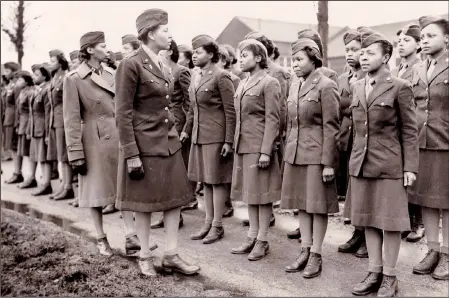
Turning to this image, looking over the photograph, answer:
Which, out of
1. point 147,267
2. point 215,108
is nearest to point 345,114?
point 215,108

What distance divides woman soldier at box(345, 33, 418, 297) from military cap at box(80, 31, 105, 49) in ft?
10.0

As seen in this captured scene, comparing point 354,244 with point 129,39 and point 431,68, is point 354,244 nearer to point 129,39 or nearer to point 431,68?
point 431,68

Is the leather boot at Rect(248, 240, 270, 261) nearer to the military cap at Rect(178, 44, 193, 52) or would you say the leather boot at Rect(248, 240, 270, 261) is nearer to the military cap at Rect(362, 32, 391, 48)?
the military cap at Rect(362, 32, 391, 48)

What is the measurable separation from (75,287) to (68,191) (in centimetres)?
491

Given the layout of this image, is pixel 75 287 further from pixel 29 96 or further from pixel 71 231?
pixel 29 96

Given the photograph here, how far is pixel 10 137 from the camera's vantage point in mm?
11695

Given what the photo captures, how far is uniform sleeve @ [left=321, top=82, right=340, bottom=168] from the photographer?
4.89 m

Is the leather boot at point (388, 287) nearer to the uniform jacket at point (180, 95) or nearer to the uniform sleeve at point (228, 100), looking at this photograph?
the uniform sleeve at point (228, 100)

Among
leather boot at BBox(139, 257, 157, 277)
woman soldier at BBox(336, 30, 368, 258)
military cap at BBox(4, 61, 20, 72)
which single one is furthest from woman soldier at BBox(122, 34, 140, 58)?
military cap at BBox(4, 61, 20, 72)

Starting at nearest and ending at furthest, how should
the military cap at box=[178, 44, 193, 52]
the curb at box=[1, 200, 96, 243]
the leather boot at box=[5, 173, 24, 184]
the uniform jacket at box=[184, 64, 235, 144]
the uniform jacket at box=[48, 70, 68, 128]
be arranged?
1. the uniform jacket at box=[184, 64, 235, 144]
2. the curb at box=[1, 200, 96, 243]
3. the military cap at box=[178, 44, 193, 52]
4. the uniform jacket at box=[48, 70, 68, 128]
5. the leather boot at box=[5, 173, 24, 184]

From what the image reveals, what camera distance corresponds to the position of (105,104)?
5895mm

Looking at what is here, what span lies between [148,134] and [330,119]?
1.78m

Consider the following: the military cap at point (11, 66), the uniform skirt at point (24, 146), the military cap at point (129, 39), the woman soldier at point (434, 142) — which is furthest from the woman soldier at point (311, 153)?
the military cap at point (11, 66)

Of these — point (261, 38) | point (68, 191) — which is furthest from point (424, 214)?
point (68, 191)
